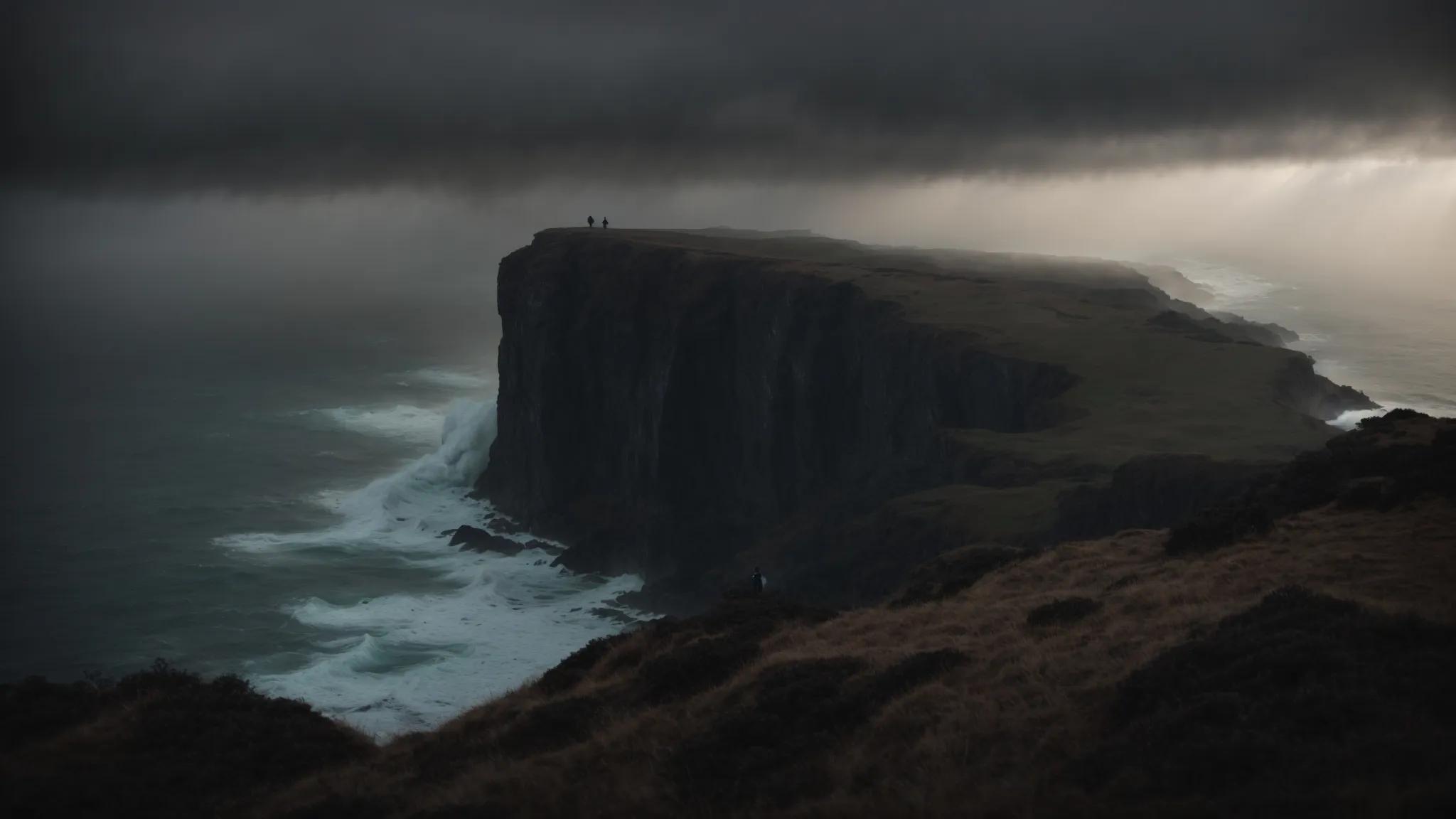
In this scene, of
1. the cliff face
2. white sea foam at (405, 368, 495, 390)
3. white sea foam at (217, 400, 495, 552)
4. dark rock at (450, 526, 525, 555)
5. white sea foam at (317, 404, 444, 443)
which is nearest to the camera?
the cliff face

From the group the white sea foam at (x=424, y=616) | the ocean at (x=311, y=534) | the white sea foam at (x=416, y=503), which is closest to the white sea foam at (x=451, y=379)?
the ocean at (x=311, y=534)

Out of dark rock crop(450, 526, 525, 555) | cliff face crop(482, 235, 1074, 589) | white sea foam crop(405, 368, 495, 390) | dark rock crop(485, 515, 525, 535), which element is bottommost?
dark rock crop(485, 515, 525, 535)

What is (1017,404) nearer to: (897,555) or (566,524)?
(897,555)

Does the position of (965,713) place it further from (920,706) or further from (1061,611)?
(1061,611)

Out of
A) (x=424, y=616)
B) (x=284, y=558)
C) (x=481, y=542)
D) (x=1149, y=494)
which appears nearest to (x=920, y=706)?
(x=1149, y=494)

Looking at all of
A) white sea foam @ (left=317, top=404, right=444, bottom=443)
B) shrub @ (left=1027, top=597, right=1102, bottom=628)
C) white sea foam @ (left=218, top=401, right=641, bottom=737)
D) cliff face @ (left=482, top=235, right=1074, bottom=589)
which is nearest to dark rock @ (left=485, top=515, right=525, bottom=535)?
cliff face @ (left=482, top=235, right=1074, bottom=589)

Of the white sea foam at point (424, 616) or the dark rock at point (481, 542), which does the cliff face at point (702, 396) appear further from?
the white sea foam at point (424, 616)

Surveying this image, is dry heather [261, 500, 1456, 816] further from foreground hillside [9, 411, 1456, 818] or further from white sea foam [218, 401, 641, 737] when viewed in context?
white sea foam [218, 401, 641, 737]

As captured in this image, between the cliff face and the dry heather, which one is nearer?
the dry heather
